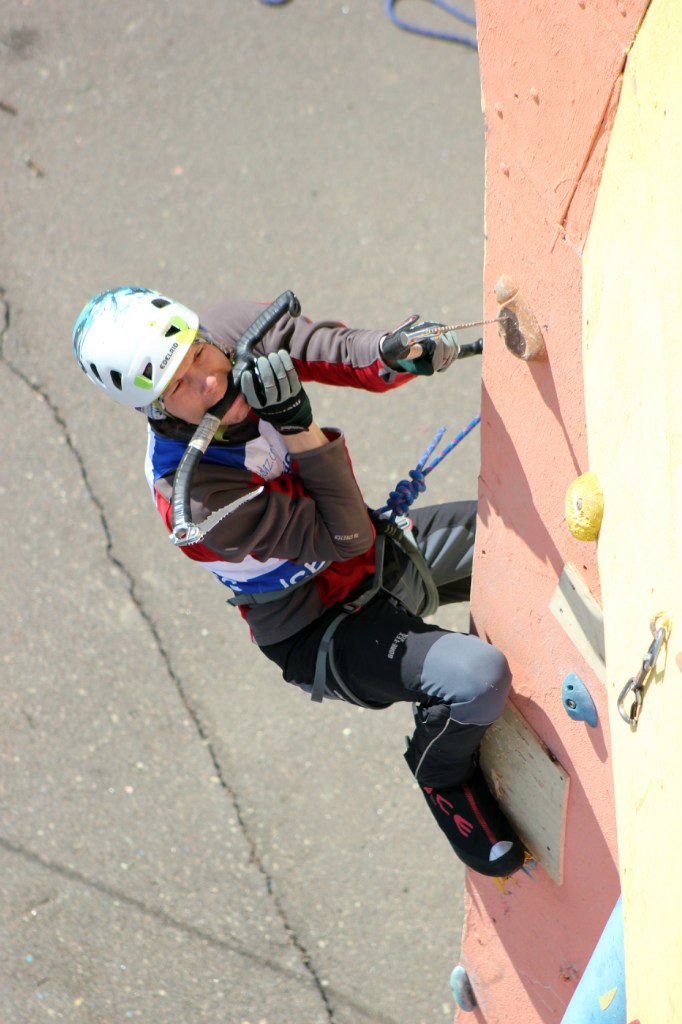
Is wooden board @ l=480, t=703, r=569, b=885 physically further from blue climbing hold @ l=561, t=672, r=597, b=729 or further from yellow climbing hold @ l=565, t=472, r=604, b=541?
yellow climbing hold @ l=565, t=472, r=604, b=541

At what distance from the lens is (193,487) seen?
2.30 m

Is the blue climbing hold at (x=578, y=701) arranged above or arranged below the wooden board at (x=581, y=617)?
below

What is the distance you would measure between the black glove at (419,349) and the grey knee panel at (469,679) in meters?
0.62

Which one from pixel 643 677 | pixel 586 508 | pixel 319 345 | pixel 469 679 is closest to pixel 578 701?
pixel 469 679

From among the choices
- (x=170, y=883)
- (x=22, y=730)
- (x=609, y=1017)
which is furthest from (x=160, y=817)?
(x=609, y=1017)

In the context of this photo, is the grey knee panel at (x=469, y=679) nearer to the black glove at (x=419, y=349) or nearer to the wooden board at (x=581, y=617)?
the wooden board at (x=581, y=617)

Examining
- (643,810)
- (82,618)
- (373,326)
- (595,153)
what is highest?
(595,153)

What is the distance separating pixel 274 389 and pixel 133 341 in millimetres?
374

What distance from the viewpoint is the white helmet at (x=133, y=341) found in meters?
2.27

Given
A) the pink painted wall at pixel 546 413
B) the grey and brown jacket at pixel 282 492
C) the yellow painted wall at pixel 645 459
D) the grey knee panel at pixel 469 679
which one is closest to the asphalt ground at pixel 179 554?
the pink painted wall at pixel 546 413

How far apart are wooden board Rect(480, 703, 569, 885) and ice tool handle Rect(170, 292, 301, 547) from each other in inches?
33.1

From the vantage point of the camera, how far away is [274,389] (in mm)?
2133

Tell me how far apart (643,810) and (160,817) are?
3.06 meters

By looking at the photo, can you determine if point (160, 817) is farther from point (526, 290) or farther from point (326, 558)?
point (526, 290)
